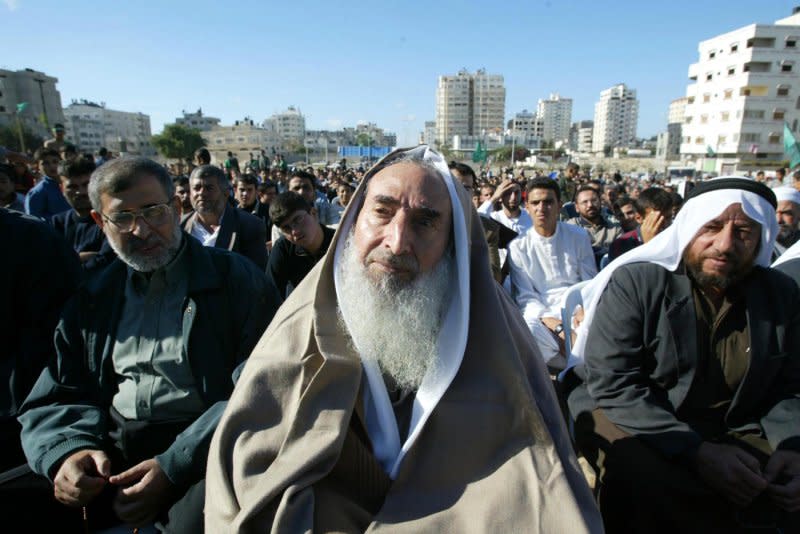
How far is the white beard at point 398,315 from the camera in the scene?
187 centimetres

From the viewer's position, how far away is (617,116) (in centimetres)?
16950

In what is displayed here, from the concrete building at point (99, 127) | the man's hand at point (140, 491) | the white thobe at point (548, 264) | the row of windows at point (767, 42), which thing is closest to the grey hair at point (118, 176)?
the man's hand at point (140, 491)

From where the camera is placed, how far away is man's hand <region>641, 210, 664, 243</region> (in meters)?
4.59

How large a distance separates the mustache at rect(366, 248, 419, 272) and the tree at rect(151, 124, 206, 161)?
3667 inches

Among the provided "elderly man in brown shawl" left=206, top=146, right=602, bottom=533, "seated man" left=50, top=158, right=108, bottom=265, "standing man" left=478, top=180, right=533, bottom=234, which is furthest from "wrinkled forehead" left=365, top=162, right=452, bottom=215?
"standing man" left=478, top=180, right=533, bottom=234

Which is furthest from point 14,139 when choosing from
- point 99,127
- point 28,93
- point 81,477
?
point 99,127

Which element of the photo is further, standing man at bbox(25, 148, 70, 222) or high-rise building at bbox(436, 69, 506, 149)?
high-rise building at bbox(436, 69, 506, 149)

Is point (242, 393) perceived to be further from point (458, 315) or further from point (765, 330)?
point (765, 330)

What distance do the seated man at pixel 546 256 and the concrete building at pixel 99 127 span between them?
11182 cm

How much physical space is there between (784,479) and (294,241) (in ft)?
11.9

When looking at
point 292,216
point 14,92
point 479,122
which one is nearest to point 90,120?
point 14,92

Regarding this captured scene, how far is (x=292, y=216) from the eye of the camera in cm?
399

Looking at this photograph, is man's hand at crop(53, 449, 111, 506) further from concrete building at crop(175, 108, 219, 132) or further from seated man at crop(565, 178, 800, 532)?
concrete building at crop(175, 108, 219, 132)

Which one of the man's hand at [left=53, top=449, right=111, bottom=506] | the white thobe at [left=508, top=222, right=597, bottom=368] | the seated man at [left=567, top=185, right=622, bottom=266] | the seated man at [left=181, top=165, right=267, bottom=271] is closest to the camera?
the man's hand at [left=53, top=449, right=111, bottom=506]
